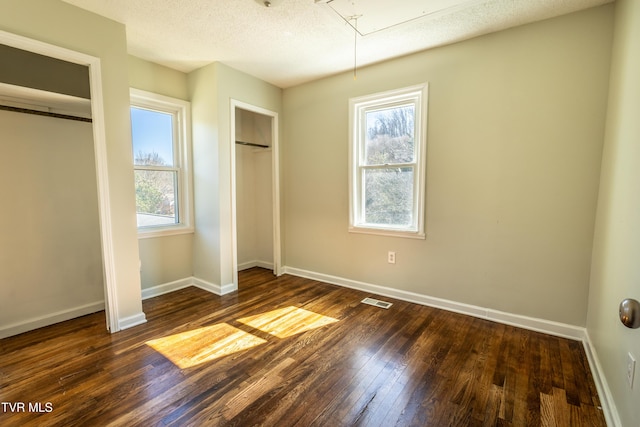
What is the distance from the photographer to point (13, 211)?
2.41 meters

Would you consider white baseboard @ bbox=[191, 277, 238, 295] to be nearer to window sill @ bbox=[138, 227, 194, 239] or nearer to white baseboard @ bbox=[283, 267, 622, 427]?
window sill @ bbox=[138, 227, 194, 239]

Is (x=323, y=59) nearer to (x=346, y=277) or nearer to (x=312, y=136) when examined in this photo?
(x=312, y=136)

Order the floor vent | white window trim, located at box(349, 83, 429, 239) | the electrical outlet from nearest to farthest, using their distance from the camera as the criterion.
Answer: the electrical outlet < white window trim, located at box(349, 83, 429, 239) < the floor vent

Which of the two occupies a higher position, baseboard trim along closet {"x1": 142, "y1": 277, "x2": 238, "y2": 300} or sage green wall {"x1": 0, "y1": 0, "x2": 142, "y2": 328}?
sage green wall {"x1": 0, "y1": 0, "x2": 142, "y2": 328}

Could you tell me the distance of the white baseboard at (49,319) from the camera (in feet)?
7.86

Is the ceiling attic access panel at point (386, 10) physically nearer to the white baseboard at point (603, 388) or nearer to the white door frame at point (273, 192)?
the white door frame at point (273, 192)

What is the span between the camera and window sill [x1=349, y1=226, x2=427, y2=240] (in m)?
3.02

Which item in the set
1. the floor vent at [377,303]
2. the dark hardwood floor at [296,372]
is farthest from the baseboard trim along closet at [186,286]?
the floor vent at [377,303]

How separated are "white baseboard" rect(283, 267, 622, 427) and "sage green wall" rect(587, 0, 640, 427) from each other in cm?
7

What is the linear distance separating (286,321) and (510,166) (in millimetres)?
2454

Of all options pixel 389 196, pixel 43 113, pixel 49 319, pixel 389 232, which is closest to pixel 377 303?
pixel 389 232

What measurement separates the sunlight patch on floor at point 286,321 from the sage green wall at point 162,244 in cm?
132

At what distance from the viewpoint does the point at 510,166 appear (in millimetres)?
2510

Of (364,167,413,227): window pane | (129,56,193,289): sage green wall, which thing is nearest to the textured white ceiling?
(129,56,193,289): sage green wall
